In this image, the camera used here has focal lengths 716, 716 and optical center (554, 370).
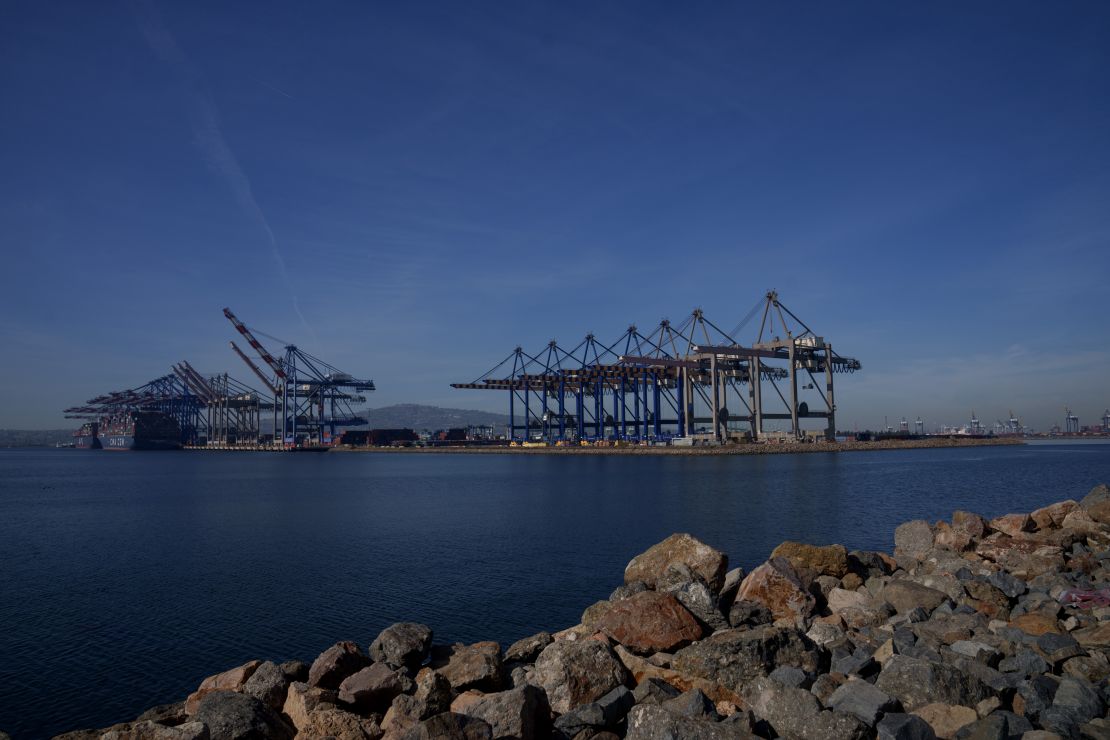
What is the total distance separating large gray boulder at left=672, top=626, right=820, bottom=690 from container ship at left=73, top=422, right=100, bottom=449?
555 ft

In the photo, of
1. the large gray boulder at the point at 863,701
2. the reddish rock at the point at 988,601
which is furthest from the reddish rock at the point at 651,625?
the reddish rock at the point at 988,601

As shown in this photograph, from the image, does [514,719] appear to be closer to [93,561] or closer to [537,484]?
[93,561]

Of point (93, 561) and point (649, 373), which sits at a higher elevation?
point (649, 373)

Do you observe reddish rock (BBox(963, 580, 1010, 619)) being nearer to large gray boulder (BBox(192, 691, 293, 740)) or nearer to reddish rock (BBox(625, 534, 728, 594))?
reddish rock (BBox(625, 534, 728, 594))

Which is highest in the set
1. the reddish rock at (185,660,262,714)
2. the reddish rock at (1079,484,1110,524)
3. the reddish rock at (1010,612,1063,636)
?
the reddish rock at (1079,484,1110,524)

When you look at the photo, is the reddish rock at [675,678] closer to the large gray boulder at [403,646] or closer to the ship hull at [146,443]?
the large gray boulder at [403,646]

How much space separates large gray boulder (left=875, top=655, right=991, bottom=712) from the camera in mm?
6316

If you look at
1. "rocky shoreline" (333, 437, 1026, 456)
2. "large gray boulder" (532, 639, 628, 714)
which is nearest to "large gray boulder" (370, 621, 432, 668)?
"large gray boulder" (532, 639, 628, 714)

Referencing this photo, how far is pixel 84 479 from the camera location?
174 feet

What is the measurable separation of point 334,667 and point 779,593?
5.73 metres

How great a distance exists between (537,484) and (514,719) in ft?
122

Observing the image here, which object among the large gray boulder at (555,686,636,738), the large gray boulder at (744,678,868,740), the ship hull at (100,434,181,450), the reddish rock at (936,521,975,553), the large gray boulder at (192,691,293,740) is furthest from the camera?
the ship hull at (100,434,181,450)

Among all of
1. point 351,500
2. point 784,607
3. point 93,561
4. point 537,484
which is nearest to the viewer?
point 784,607

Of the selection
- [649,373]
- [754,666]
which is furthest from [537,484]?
[649,373]
